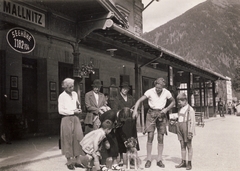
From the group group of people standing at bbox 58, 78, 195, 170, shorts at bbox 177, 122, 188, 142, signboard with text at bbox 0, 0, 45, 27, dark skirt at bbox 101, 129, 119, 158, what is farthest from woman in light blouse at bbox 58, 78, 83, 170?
shorts at bbox 177, 122, 188, 142

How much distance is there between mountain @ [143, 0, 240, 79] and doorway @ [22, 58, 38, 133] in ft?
33.9

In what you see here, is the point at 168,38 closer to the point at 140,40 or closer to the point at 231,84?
the point at 231,84

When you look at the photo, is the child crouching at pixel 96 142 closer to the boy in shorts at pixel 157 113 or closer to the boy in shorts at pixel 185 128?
the boy in shorts at pixel 157 113

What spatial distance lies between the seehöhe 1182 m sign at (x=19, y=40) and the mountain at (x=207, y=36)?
12006 mm

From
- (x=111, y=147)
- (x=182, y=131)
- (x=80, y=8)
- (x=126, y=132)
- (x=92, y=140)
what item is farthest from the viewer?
(x=80, y=8)

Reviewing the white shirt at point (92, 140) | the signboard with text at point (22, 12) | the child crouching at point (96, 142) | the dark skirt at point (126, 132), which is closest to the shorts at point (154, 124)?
the dark skirt at point (126, 132)

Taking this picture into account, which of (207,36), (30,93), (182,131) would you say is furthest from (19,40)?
(207,36)

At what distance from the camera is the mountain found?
20138 mm

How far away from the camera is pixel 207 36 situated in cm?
2662

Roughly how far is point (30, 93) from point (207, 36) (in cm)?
2100

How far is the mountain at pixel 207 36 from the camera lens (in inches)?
793

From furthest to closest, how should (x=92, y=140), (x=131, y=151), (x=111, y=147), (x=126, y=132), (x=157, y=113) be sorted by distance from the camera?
(x=157, y=113)
(x=126, y=132)
(x=131, y=151)
(x=111, y=147)
(x=92, y=140)

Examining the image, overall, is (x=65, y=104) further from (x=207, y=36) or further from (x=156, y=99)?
(x=207, y=36)

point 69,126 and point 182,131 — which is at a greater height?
point 69,126
